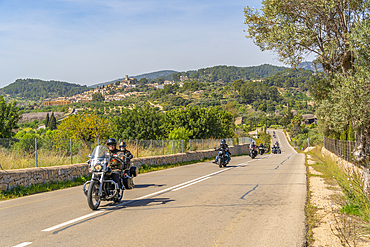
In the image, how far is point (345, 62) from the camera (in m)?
11.9

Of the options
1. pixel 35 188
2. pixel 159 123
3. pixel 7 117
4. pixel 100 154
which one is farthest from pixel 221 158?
pixel 7 117

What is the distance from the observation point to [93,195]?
809cm

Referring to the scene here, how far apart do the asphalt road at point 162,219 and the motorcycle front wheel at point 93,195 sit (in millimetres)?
202

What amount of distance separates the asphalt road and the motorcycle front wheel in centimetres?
20

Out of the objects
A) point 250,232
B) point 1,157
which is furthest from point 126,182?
point 1,157

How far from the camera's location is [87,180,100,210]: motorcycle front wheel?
7814mm

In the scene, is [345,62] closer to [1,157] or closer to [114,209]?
[114,209]

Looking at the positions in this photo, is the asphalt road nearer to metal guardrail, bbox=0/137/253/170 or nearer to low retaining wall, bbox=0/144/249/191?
low retaining wall, bbox=0/144/249/191

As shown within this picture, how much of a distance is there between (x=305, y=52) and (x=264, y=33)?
6.48 feet

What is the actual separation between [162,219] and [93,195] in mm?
1966

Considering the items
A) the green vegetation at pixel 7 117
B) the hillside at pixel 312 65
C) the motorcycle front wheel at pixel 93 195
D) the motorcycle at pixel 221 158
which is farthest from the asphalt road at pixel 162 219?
the green vegetation at pixel 7 117

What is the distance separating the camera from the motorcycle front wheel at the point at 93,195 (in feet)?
25.6

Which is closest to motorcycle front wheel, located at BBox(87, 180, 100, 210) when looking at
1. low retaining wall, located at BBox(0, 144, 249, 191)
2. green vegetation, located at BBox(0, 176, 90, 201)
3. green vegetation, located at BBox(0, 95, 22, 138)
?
green vegetation, located at BBox(0, 176, 90, 201)

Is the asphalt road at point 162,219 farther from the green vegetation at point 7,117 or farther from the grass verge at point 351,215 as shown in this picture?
the green vegetation at point 7,117
